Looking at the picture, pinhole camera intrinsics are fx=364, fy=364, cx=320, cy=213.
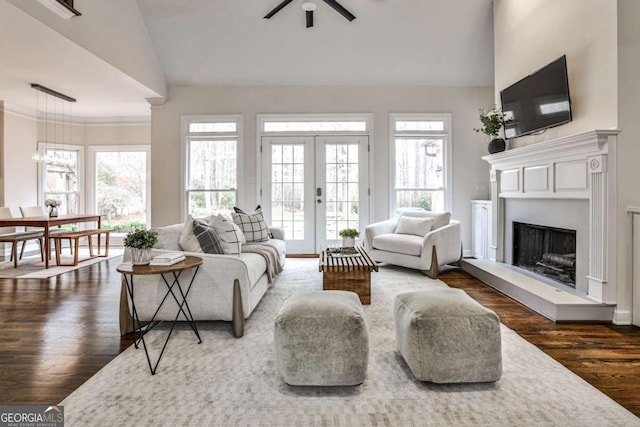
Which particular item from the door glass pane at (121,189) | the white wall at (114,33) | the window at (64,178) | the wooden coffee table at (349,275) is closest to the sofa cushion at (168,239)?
the wooden coffee table at (349,275)

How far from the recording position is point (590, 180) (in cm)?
317

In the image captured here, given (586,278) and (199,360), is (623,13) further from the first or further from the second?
(199,360)

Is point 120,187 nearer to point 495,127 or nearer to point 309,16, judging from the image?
point 309,16

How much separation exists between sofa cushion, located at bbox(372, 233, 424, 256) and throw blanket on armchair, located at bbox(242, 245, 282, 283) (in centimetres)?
160

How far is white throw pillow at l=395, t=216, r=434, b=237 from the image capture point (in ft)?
16.6

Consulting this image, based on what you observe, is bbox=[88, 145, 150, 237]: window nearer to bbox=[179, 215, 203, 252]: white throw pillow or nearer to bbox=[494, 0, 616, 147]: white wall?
bbox=[179, 215, 203, 252]: white throw pillow

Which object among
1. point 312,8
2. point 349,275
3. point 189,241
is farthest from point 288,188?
point 189,241

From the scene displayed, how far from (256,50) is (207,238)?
3772mm

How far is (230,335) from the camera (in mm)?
2770

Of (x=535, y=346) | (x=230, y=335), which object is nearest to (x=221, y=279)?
(x=230, y=335)

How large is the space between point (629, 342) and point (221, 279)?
3.02 metres

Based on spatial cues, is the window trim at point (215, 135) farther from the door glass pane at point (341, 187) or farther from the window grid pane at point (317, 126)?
the door glass pane at point (341, 187)

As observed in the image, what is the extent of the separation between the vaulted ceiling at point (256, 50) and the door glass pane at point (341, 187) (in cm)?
116

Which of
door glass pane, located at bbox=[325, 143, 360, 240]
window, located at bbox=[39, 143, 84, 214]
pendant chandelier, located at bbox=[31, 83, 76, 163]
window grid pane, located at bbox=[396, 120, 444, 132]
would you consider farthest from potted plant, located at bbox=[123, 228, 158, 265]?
window, located at bbox=[39, 143, 84, 214]
